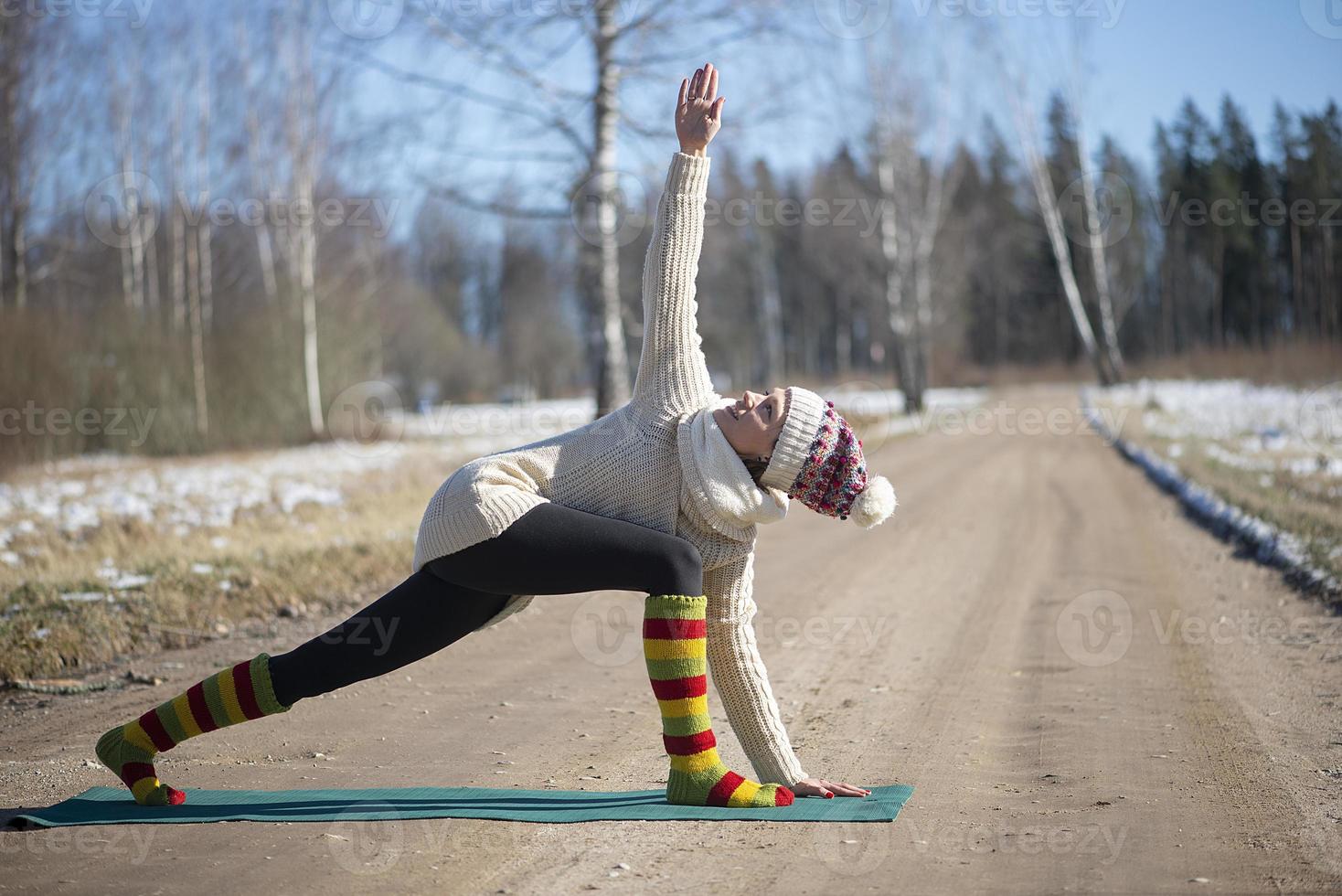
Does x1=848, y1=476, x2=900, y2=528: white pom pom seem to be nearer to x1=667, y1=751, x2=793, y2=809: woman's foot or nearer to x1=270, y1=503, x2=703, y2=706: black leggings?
x1=270, y1=503, x2=703, y2=706: black leggings

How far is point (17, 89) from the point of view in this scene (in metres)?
20.8

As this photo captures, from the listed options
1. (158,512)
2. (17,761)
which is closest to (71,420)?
(158,512)

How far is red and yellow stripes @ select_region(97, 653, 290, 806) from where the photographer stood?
336 cm

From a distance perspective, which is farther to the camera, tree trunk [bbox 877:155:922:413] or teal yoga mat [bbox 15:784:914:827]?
tree trunk [bbox 877:155:922:413]

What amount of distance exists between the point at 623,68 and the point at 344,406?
48.4 feet

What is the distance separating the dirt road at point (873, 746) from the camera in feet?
9.86

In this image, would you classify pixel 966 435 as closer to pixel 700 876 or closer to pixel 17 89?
pixel 17 89

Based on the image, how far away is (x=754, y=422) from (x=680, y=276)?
0.51 meters

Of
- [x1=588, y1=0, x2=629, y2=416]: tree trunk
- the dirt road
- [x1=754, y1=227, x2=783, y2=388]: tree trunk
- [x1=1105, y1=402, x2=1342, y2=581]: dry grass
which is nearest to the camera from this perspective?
the dirt road

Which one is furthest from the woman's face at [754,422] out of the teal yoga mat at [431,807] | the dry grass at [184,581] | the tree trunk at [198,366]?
the tree trunk at [198,366]

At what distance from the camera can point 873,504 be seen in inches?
129

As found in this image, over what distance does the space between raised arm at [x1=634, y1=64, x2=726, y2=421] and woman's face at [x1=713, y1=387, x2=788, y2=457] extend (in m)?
0.16

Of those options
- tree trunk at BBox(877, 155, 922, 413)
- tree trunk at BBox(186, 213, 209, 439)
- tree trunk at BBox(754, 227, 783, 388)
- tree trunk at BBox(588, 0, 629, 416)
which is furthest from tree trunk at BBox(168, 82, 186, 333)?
tree trunk at BBox(754, 227, 783, 388)

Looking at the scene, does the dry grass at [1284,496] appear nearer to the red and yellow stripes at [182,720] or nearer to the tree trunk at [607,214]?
the red and yellow stripes at [182,720]
